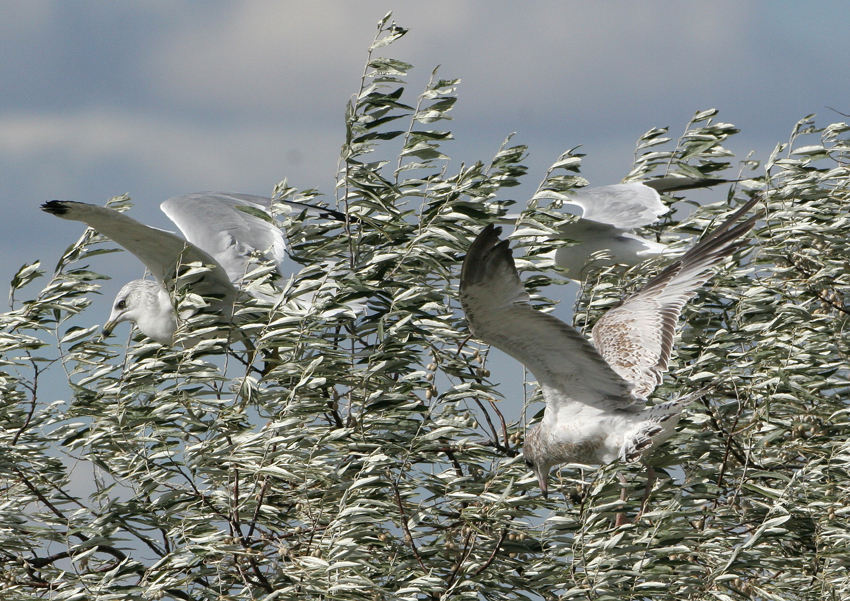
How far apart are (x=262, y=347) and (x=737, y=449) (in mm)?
2975

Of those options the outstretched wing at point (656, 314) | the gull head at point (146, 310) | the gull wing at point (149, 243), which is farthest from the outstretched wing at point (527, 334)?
the gull head at point (146, 310)

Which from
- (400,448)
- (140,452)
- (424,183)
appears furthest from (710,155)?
(140,452)

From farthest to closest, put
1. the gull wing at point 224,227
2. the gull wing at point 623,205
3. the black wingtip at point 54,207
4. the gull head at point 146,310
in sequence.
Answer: the gull wing at point 623,205
the gull wing at point 224,227
the gull head at point 146,310
the black wingtip at point 54,207

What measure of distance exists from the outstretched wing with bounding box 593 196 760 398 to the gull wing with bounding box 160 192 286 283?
2787 mm

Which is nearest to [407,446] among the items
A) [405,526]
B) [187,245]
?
[405,526]

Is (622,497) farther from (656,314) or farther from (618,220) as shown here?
(618,220)

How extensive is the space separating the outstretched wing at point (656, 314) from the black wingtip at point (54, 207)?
3.37m

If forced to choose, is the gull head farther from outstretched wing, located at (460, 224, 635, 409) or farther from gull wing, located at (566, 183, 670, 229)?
gull wing, located at (566, 183, 670, 229)

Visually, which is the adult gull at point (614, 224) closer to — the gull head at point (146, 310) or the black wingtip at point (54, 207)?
the gull head at point (146, 310)

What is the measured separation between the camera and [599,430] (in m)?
5.71

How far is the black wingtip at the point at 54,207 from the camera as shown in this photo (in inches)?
234

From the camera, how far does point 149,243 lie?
694 cm

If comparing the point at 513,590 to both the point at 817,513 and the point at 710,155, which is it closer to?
the point at 817,513

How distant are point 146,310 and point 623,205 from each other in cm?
402
